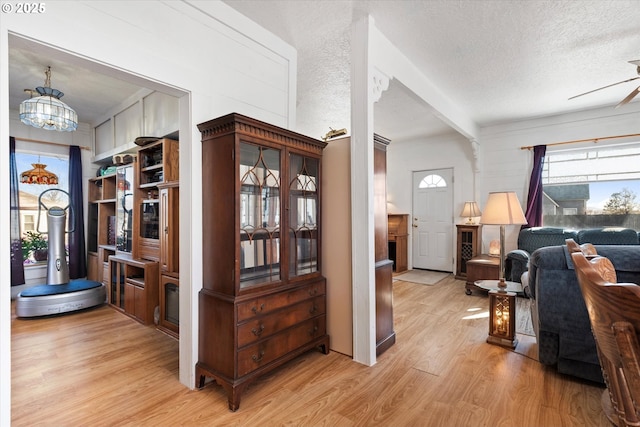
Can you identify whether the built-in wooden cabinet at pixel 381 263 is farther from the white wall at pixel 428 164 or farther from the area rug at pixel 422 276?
the white wall at pixel 428 164

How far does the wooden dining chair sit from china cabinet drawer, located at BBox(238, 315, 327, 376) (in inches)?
69.5

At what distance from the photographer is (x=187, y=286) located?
2152mm

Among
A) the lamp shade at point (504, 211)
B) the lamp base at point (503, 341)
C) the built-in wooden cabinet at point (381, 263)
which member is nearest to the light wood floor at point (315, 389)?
the lamp base at point (503, 341)

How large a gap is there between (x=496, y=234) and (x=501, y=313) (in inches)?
125

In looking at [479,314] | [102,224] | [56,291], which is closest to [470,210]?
[479,314]

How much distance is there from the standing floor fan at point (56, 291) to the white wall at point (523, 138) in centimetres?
626

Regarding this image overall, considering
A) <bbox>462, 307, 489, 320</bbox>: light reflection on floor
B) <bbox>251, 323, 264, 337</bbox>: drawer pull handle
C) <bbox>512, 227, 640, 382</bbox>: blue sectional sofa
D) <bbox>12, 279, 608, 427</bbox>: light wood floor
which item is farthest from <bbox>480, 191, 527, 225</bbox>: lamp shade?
<bbox>251, 323, 264, 337</bbox>: drawer pull handle

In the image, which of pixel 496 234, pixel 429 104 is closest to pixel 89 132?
pixel 429 104

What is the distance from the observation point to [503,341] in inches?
108

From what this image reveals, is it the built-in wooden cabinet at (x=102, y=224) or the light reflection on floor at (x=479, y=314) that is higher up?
the built-in wooden cabinet at (x=102, y=224)

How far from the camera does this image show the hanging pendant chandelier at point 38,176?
4.49 meters

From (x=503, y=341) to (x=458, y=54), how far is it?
278 centimetres

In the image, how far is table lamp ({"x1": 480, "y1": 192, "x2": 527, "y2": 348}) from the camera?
271 centimetres

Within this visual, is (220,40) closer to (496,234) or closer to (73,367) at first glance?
(73,367)
